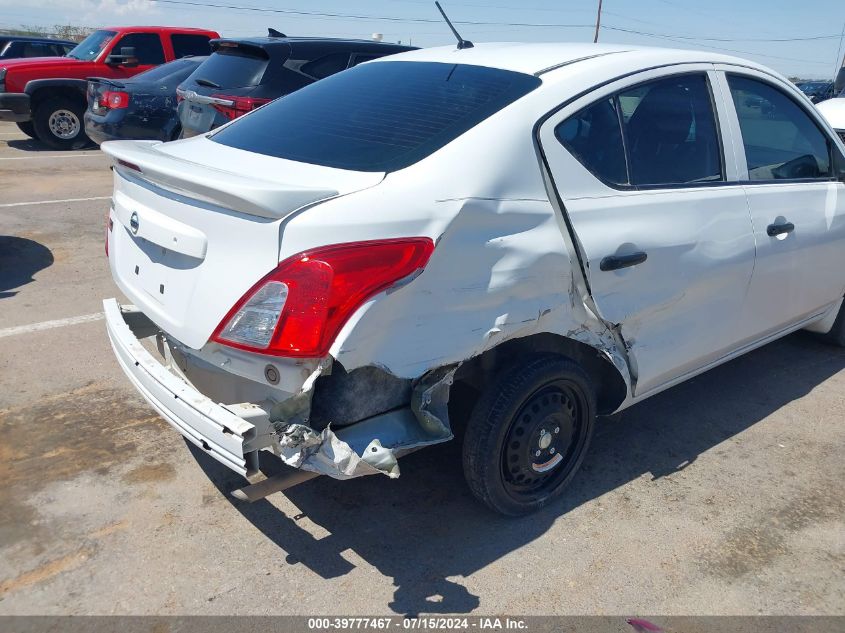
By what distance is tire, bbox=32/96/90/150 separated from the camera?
12.4m

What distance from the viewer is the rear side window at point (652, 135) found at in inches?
116

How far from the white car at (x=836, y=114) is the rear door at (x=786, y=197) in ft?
12.2

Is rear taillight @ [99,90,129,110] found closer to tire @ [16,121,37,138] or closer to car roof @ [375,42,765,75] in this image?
tire @ [16,121,37,138]

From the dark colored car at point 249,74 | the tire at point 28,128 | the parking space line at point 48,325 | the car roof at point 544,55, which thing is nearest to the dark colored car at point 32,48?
the tire at point 28,128

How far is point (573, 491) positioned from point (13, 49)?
17316 mm

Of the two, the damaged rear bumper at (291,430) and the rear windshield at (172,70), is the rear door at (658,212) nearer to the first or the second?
the damaged rear bumper at (291,430)

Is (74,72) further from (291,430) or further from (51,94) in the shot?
(291,430)

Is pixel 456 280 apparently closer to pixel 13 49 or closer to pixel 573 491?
pixel 573 491

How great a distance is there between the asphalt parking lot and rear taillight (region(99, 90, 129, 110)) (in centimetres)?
662

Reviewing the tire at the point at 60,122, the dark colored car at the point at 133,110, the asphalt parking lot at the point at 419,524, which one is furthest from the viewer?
the tire at the point at 60,122

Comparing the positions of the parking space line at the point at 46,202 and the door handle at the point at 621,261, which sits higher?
the door handle at the point at 621,261

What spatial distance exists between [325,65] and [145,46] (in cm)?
709

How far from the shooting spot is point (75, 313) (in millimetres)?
5098

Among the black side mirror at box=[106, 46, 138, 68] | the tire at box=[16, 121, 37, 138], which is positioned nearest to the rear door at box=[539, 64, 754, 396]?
the black side mirror at box=[106, 46, 138, 68]
